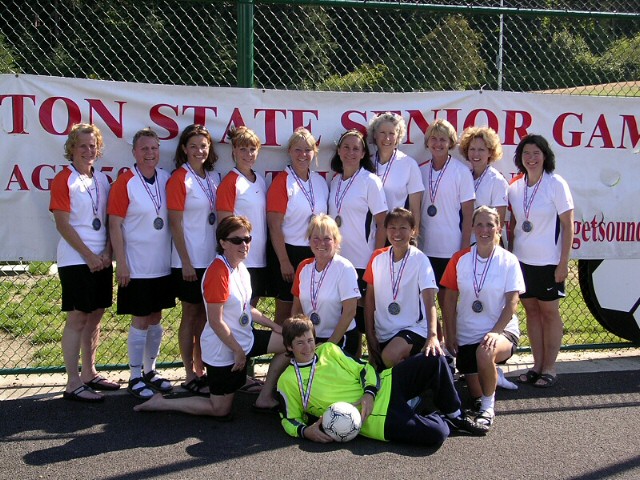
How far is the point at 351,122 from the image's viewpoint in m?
5.49

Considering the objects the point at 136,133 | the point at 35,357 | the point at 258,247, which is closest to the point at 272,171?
the point at 258,247

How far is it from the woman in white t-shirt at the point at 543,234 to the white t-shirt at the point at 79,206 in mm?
2851

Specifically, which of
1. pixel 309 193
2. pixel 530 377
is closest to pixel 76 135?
pixel 309 193

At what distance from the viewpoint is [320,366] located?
14.3ft

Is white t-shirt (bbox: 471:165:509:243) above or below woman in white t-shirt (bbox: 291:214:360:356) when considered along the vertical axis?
above

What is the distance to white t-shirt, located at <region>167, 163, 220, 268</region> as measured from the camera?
484 centimetres

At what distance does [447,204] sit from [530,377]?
4.53 feet

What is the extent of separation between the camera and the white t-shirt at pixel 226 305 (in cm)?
449

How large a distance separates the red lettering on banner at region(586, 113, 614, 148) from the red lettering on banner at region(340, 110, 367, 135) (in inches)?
71.1

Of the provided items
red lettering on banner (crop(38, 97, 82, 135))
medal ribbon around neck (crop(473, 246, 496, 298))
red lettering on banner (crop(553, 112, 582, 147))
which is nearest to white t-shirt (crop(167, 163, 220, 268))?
red lettering on banner (crop(38, 97, 82, 135))

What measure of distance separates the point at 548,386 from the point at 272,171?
97.8 inches

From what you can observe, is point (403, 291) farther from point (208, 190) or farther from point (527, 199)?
point (208, 190)

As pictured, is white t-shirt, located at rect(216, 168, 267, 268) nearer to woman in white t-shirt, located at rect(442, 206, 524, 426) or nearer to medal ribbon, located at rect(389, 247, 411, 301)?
medal ribbon, located at rect(389, 247, 411, 301)

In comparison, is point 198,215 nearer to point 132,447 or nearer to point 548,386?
point 132,447
